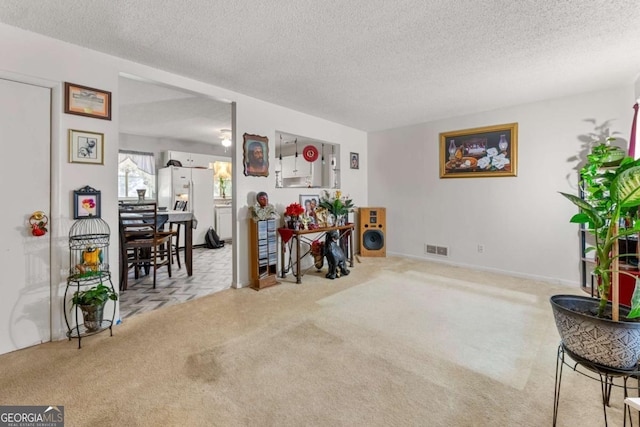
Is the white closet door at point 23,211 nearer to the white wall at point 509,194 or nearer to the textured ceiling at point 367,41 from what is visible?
the textured ceiling at point 367,41

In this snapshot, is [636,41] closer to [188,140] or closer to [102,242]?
[102,242]

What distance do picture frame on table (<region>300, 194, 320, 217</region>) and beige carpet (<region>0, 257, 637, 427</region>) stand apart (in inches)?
67.3

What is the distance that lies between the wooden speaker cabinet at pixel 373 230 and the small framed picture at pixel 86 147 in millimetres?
3788

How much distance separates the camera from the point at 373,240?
5.12m

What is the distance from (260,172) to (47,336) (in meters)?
2.52

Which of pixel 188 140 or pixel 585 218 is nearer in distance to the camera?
pixel 585 218

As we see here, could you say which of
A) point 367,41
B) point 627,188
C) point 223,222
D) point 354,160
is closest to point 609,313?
point 627,188

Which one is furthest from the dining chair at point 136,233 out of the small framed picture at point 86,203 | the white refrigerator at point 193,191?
the white refrigerator at point 193,191

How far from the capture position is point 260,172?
12.2 feet

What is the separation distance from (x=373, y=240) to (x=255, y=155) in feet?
8.70

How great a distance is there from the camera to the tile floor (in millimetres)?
2986

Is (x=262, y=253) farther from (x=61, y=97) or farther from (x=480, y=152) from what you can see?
(x=480, y=152)

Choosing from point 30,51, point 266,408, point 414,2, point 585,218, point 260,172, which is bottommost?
point 266,408

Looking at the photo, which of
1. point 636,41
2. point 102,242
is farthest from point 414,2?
point 102,242
